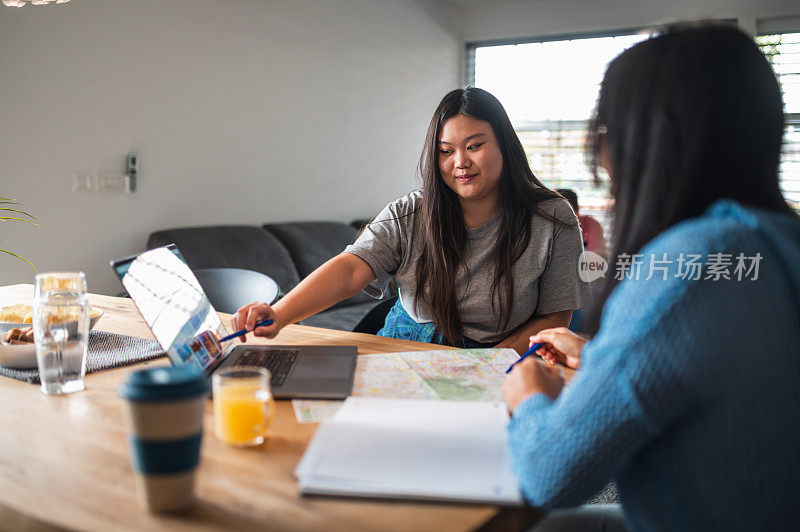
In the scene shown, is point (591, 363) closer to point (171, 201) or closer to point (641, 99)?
point (641, 99)

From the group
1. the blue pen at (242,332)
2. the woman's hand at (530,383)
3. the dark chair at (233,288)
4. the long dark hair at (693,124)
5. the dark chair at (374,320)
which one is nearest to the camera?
the long dark hair at (693,124)

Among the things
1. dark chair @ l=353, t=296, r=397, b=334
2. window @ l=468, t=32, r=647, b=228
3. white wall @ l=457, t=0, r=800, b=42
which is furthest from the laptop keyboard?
white wall @ l=457, t=0, r=800, b=42

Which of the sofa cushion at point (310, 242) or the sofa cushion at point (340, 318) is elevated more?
the sofa cushion at point (310, 242)

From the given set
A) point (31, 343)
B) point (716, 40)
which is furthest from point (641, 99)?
point (31, 343)

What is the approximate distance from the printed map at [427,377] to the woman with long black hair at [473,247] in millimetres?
363

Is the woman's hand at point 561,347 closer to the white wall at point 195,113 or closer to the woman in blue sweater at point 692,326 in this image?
the woman in blue sweater at point 692,326

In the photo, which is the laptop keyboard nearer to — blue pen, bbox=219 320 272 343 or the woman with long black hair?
blue pen, bbox=219 320 272 343

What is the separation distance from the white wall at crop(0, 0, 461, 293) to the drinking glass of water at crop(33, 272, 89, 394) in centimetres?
181

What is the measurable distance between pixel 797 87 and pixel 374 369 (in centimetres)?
464

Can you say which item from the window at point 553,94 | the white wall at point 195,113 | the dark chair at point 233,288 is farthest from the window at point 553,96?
the dark chair at point 233,288

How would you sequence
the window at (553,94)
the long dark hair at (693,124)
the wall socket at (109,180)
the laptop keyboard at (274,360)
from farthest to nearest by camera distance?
the window at (553,94) → the wall socket at (109,180) → the laptop keyboard at (274,360) → the long dark hair at (693,124)

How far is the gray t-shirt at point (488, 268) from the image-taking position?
1.75 metres

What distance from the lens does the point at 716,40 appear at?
2.75 ft

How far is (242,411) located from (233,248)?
259 cm
